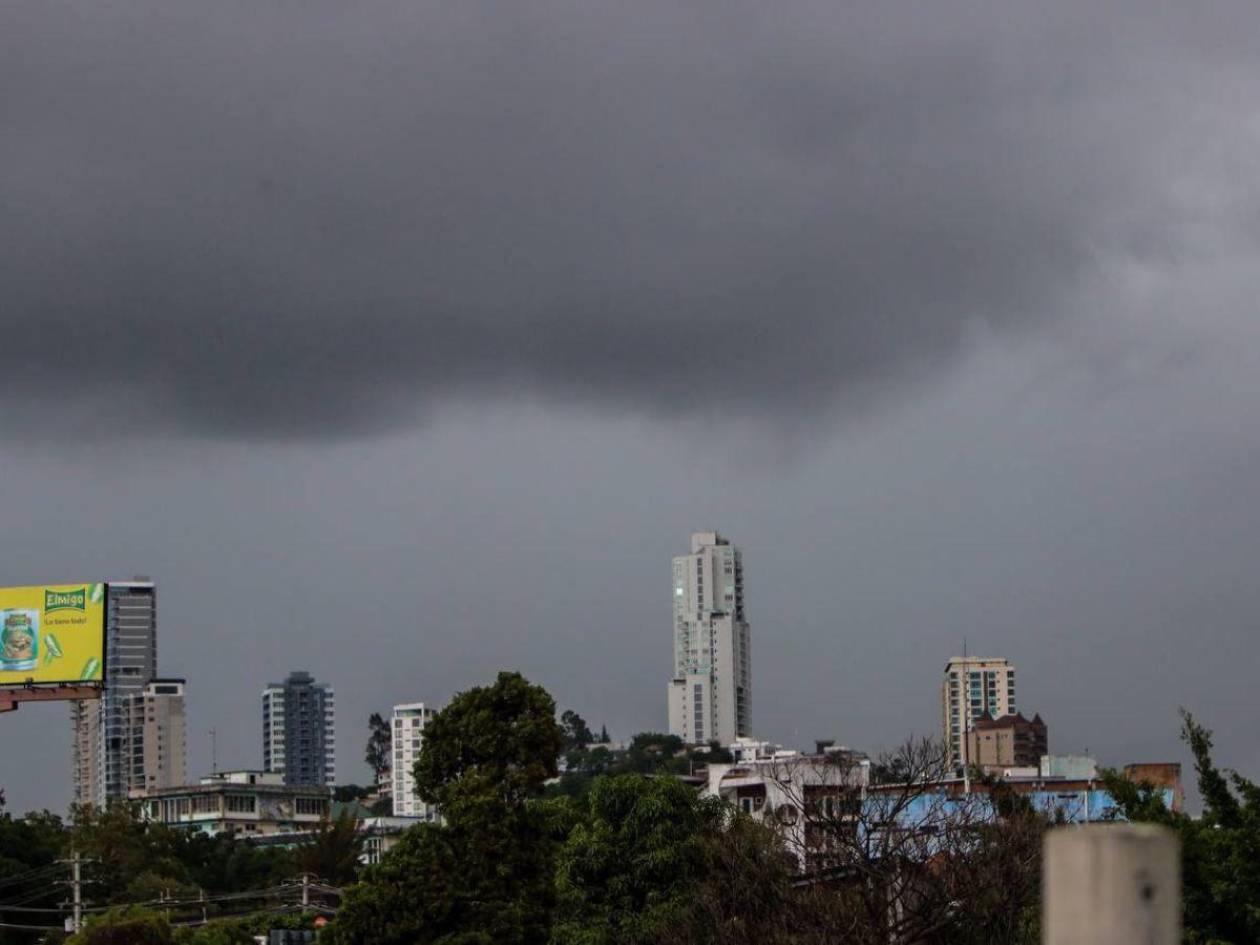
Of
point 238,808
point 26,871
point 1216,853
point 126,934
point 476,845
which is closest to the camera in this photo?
point 1216,853

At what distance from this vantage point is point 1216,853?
29.4 metres

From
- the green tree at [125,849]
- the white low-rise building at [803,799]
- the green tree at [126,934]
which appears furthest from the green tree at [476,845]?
the green tree at [125,849]

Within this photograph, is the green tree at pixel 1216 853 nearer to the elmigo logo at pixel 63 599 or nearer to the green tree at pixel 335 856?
the elmigo logo at pixel 63 599

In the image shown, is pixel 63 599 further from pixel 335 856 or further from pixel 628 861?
pixel 628 861

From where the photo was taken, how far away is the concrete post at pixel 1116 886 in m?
3.51

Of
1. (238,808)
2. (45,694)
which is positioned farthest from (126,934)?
(238,808)

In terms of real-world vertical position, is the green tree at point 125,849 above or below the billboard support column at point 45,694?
below

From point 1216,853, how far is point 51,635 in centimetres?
5363

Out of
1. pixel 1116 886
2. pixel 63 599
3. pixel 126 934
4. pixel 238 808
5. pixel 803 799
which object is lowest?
pixel 238 808

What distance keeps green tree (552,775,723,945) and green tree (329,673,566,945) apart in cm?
452

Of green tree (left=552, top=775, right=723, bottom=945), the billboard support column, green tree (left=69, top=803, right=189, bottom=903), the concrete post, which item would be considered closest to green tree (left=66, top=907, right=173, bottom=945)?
green tree (left=552, top=775, right=723, bottom=945)

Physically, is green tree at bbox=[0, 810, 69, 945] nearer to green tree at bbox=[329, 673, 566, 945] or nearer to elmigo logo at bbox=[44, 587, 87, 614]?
elmigo logo at bbox=[44, 587, 87, 614]

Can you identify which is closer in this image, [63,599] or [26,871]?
[63,599]

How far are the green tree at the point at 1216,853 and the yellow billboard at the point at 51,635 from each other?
5041 centimetres
